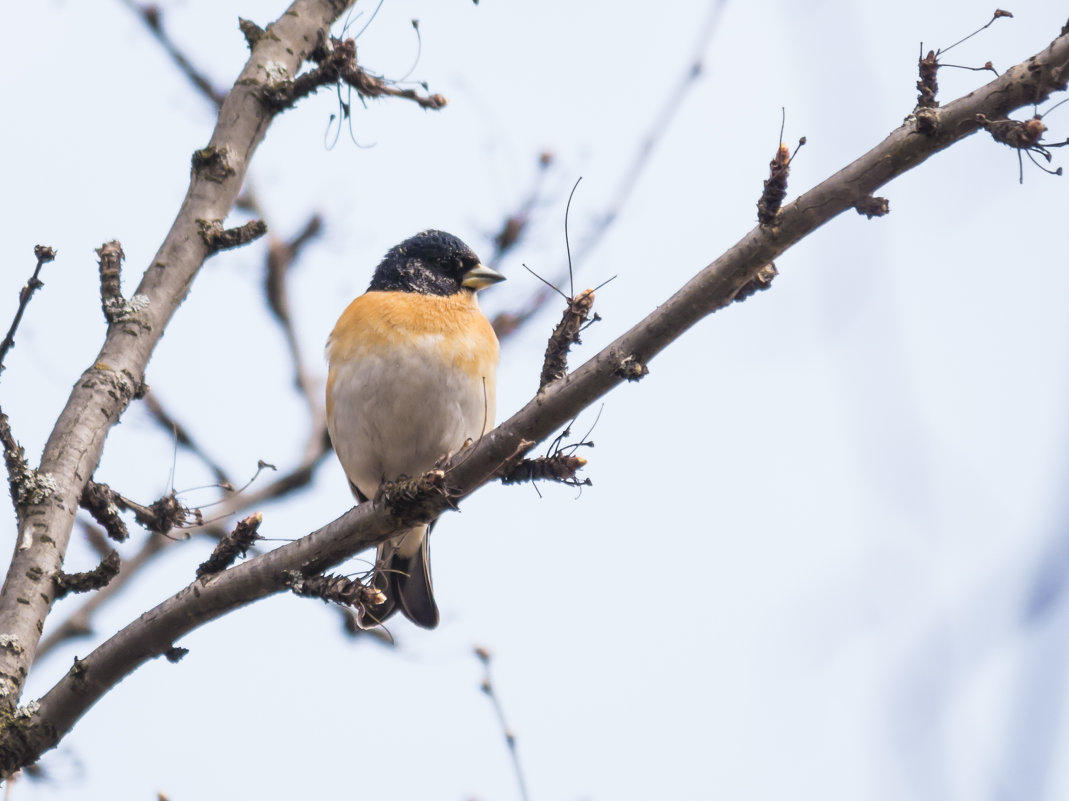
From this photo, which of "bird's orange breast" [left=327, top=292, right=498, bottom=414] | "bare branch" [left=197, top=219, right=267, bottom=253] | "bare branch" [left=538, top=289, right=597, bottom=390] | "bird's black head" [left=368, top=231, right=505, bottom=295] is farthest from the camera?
"bird's black head" [left=368, top=231, right=505, bottom=295]

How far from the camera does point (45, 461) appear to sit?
3750mm

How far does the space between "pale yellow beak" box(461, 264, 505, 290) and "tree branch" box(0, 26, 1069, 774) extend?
277 centimetres

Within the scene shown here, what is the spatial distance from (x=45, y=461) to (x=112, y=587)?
2.22 meters

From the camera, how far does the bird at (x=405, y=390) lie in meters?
5.21

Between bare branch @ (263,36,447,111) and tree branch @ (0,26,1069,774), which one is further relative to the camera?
bare branch @ (263,36,447,111)

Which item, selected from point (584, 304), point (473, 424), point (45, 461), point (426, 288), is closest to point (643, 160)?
point (426, 288)

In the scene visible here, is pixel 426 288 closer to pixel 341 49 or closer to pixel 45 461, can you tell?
pixel 341 49

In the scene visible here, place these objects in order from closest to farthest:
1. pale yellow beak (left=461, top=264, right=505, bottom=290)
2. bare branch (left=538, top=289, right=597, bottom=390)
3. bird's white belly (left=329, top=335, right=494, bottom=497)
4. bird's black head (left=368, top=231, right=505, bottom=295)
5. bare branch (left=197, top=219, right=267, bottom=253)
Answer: bare branch (left=538, top=289, right=597, bottom=390) → bare branch (left=197, top=219, right=267, bottom=253) → bird's white belly (left=329, top=335, right=494, bottom=497) → bird's black head (left=368, top=231, right=505, bottom=295) → pale yellow beak (left=461, top=264, right=505, bottom=290)

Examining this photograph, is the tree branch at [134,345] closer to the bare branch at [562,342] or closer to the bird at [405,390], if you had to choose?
the bird at [405,390]

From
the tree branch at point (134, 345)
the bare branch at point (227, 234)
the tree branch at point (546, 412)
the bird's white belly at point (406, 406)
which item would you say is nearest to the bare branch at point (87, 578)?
the tree branch at point (134, 345)

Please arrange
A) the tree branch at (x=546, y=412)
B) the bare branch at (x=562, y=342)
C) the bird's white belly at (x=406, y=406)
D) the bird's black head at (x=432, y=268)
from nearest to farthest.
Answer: the tree branch at (x=546, y=412)
the bare branch at (x=562, y=342)
the bird's white belly at (x=406, y=406)
the bird's black head at (x=432, y=268)

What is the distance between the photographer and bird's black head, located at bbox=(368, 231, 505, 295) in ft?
20.0

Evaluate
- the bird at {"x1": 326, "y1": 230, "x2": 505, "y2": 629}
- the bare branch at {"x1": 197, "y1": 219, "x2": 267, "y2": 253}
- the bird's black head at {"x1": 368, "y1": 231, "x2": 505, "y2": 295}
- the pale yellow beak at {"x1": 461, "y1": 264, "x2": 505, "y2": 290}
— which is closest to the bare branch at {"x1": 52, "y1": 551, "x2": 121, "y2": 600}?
the bare branch at {"x1": 197, "y1": 219, "x2": 267, "y2": 253}

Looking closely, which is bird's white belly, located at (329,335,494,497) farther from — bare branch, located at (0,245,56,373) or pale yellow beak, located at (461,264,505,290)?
bare branch, located at (0,245,56,373)
